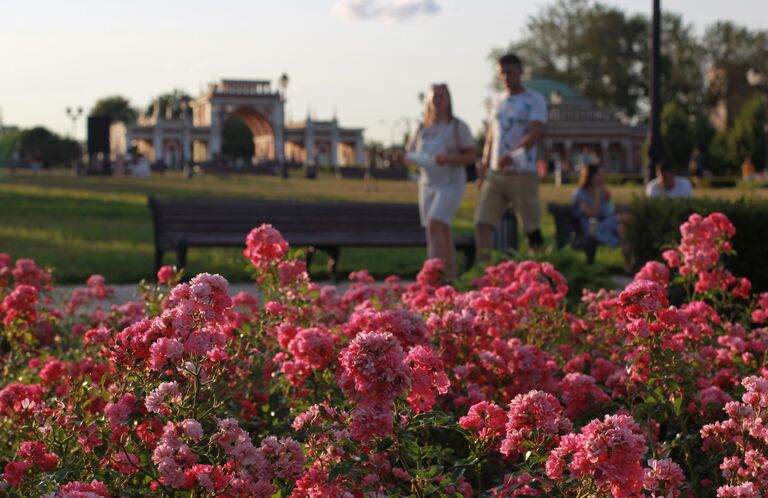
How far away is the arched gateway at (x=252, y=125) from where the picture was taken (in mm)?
101438

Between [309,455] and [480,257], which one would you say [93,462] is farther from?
[480,257]

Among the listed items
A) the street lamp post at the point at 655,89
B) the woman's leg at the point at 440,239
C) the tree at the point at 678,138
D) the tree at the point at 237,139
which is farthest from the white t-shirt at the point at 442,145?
the tree at the point at 237,139

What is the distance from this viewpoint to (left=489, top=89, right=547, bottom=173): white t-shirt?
8.30m

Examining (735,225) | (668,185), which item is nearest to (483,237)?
(735,225)

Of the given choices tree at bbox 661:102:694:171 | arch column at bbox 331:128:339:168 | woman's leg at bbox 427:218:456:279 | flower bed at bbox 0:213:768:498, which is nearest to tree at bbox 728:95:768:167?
tree at bbox 661:102:694:171

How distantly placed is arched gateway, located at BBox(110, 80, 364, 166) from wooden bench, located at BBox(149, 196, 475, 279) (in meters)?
88.3

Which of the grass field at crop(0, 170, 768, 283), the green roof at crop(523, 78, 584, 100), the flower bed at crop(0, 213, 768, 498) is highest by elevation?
the green roof at crop(523, 78, 584, 100)

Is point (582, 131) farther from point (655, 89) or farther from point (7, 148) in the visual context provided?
point (655, 89)

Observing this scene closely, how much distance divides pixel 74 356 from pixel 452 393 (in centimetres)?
182

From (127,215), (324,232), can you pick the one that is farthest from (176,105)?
(324,232)

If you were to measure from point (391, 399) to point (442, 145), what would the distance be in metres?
5.82

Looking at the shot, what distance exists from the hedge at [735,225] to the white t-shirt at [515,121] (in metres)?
1.10

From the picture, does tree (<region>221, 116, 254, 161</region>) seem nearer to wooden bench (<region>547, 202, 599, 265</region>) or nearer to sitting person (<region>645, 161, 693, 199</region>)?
sitting person (<region>645, 161, 693, 199</region>)

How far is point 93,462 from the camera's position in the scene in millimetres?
2703
